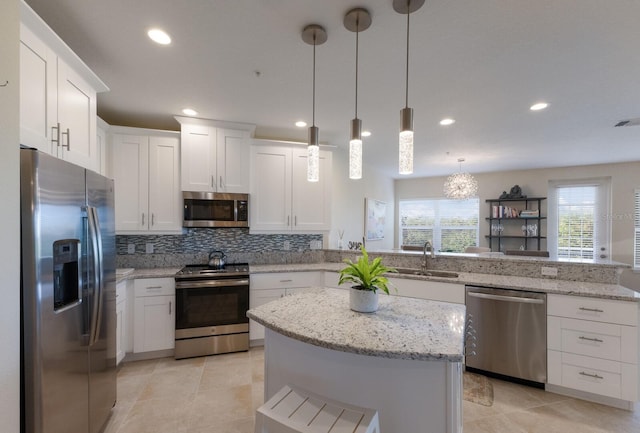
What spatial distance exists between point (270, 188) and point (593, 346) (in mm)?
3399

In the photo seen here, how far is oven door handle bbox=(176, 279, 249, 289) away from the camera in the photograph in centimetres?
292

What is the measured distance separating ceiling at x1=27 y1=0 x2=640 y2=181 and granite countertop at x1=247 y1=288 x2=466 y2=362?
5.52 ft

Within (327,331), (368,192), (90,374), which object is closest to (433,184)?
(368,192)

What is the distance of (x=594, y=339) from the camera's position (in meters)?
2.23

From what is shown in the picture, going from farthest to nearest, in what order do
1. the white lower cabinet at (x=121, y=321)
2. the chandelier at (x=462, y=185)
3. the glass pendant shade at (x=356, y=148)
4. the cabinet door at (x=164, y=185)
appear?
the chandelier at (x=462, y=185) → the cabinet door at (x=164, y=185) → the white lower cabinet at (x=121, y=321) → the glass pendant shade at (x=356, y=148)

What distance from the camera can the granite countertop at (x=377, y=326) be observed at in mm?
1136

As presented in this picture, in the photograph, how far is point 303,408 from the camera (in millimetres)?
1190

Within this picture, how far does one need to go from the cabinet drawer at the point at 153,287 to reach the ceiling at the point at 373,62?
1.79 metres

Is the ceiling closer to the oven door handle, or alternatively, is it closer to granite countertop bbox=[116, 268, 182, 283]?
granite countertop bbox=[116, 268, 182, 283]

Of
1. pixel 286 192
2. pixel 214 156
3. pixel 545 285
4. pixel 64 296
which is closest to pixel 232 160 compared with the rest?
pixel 214 156

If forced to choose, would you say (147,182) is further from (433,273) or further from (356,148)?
(433,273)

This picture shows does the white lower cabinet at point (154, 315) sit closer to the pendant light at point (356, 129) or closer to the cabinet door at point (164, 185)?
the cabinet door at point (164, 185)

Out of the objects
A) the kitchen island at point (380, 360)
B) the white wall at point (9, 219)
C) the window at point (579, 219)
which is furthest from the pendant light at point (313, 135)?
the window at point (579, 219)

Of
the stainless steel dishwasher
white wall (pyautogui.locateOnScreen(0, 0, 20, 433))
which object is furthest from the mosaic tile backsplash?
white wall (pyautogui.locateOnScreen(0, 0, 20, 433))
